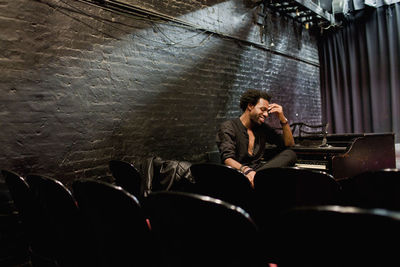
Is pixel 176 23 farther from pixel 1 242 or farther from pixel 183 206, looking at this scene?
pixel 183 206

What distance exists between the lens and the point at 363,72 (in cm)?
645

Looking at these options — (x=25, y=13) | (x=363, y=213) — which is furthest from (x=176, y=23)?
(x=363, y=213)

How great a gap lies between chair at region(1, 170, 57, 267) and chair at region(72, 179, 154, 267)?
0.48 m

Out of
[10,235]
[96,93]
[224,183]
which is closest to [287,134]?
[224,183]

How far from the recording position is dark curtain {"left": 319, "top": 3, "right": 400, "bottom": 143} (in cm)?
606

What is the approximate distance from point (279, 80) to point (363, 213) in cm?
505

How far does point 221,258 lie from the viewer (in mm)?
871

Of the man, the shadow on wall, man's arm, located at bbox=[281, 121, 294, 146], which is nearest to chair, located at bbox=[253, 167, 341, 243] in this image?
the man

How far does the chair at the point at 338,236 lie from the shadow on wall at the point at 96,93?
7.16 ft

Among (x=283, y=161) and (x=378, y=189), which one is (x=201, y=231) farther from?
(x=283, y=161)

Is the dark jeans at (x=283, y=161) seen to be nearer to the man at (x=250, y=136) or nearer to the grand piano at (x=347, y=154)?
the man at (x=250, y=136)

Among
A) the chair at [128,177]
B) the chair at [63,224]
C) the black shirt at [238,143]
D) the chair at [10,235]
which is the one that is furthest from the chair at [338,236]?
the chair at [10,235]

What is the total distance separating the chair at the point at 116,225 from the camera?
1070mm

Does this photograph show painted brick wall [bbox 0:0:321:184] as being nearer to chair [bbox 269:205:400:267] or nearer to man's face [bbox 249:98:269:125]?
man's face [bbox 249:98:269:125]
